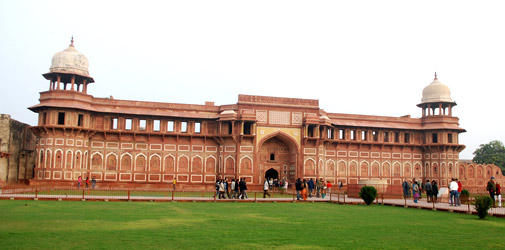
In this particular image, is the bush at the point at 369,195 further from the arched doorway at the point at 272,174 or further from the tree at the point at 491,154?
the tree at the point at 491,154

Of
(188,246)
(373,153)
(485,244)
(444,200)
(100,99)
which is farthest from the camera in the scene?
(373,153)

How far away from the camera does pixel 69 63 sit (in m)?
35.0

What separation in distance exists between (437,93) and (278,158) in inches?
655

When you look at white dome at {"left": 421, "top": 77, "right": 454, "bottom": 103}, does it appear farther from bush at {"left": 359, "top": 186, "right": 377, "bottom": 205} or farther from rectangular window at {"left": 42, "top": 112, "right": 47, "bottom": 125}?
rectangular window at {"left": 42, "top": 112, "right": 47, "bottom": 125}

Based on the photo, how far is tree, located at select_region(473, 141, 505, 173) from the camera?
211 feet

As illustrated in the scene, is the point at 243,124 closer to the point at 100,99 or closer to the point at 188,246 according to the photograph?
the point at 100,99

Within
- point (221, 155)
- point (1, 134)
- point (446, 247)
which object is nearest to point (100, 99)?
point (1, 134)

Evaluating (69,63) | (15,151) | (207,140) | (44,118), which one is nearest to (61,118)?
(44,118)

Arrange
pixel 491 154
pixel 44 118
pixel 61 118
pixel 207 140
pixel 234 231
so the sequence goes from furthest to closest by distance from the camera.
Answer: pixel 491 154, pixel 207 140, pixel 61 118, pixel 44 118, pixel 234 231

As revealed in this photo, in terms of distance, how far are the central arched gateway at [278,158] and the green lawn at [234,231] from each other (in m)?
24.0

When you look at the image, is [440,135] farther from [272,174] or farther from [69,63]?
[69,63]

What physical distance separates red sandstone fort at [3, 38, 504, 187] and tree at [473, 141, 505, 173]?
89.0ft

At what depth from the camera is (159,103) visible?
3750cm

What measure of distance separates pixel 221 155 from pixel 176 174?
4.01 metres
